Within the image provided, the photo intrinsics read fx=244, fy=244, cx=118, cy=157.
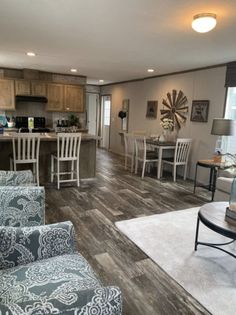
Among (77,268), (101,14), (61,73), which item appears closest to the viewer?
(77,268)

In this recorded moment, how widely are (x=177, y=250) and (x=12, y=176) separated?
189cm

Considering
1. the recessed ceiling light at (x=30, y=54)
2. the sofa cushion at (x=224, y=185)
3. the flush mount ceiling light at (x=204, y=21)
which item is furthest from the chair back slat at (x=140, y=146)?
the flush mount ceiling light at (x=204, y=21)

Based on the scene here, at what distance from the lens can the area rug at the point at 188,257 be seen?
1954 mm

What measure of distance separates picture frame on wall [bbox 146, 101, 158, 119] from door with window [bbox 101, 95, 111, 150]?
2.47 meters

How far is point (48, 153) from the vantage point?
481 cm

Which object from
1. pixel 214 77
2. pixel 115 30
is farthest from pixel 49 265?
pixel 214 77

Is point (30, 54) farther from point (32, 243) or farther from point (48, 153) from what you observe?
point (32, 243)

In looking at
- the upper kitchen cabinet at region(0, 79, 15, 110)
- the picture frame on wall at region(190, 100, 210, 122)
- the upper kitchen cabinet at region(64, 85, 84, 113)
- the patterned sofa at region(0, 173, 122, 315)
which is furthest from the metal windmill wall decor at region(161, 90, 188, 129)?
the patterned sofa at region(0, 173, 122, 315)

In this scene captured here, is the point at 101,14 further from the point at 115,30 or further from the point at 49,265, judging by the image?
the point at 49,265

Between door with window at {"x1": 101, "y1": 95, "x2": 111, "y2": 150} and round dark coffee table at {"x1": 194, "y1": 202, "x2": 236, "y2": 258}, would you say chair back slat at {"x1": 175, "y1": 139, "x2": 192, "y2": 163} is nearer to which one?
round dark coffee table at {"x1": 194, "y1": 202, "x2": 236, "y2": 258}

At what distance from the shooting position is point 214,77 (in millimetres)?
4809

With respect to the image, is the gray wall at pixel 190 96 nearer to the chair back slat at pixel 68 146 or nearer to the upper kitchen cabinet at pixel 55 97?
the upper kitchen cabinet at pixel 55 97

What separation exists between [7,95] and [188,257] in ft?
18.8

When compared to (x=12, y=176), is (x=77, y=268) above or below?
below
